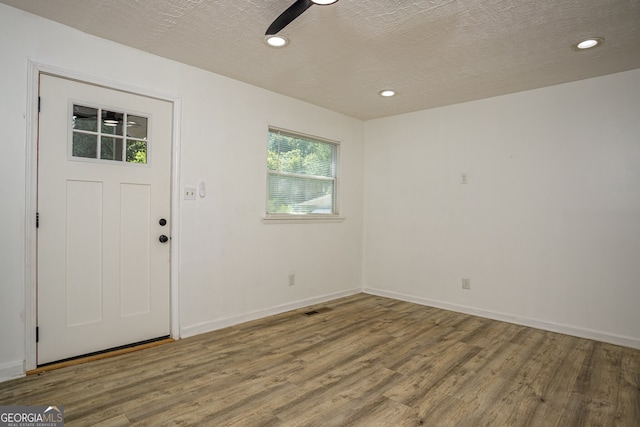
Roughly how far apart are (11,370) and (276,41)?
2.99 meters

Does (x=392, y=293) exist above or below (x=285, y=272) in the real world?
below

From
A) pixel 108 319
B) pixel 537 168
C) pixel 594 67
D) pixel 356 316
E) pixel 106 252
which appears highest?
pixel 594 67

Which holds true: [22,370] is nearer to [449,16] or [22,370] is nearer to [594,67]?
[449,16]

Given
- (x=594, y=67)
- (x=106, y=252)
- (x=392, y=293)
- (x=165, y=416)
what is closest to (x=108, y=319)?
(x=106, y=252)

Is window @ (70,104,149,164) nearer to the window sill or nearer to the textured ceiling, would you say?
the textured ceiling

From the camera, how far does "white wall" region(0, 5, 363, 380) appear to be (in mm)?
2406

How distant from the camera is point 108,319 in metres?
2.84

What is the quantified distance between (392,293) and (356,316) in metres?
1.05

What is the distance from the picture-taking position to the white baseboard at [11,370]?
7.70ft

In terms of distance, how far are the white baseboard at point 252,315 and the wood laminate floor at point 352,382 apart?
0.37 feet

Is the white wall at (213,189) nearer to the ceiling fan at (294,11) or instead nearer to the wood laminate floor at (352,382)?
the wood laminate floor at (352,382)

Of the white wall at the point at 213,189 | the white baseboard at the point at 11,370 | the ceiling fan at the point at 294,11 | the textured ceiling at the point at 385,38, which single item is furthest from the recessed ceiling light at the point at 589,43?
the white baseboard at the point at 11,370

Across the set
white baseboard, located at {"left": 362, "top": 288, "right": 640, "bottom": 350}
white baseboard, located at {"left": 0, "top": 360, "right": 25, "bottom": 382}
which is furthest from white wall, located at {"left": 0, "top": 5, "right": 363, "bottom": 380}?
white baseboard, located at {"left": 362, "top": 288, "right": 640, "bottom": 350}

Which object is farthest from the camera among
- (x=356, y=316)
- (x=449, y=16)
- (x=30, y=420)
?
(x=356, y=316)
